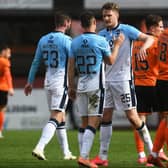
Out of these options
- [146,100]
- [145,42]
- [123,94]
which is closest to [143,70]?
[146,100]

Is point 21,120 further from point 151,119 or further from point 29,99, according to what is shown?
point 151,119

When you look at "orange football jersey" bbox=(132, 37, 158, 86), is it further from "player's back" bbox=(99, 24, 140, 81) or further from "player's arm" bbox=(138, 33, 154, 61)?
"player's arm" bbox=(138, 33, 154, 61)

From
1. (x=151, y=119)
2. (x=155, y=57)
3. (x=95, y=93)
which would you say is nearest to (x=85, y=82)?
(x=95, y=93)

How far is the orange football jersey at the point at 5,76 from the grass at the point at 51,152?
1.14m

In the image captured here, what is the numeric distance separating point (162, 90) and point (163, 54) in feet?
1.52

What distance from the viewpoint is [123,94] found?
1212 cm

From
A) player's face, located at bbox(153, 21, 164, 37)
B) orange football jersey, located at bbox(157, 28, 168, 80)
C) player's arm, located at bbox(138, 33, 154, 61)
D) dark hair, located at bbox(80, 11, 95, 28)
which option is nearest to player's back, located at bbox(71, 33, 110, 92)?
dark hair, located at bbox(80, 11, 95, 28)

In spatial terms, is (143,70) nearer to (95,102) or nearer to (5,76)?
(95,102)

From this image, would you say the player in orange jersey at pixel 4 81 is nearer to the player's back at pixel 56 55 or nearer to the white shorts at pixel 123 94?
the player's back at pixel 56 55

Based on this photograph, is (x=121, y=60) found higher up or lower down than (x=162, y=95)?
higher up

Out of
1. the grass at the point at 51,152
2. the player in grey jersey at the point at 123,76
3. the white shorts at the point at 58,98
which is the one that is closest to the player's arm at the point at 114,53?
the player in grey jersey at the point at 123,76

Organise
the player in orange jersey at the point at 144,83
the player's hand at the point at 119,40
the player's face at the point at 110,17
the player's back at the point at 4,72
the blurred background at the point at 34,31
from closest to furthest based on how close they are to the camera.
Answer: the player's hand at the point at 119,40, the player's face at the point at 110,17, the player in orange jersey at the point at 144,83, the player's back at the point at 4,72, the blurred background at the point at 34,31

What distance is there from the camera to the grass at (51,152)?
484 inches

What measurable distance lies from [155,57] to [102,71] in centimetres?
170
